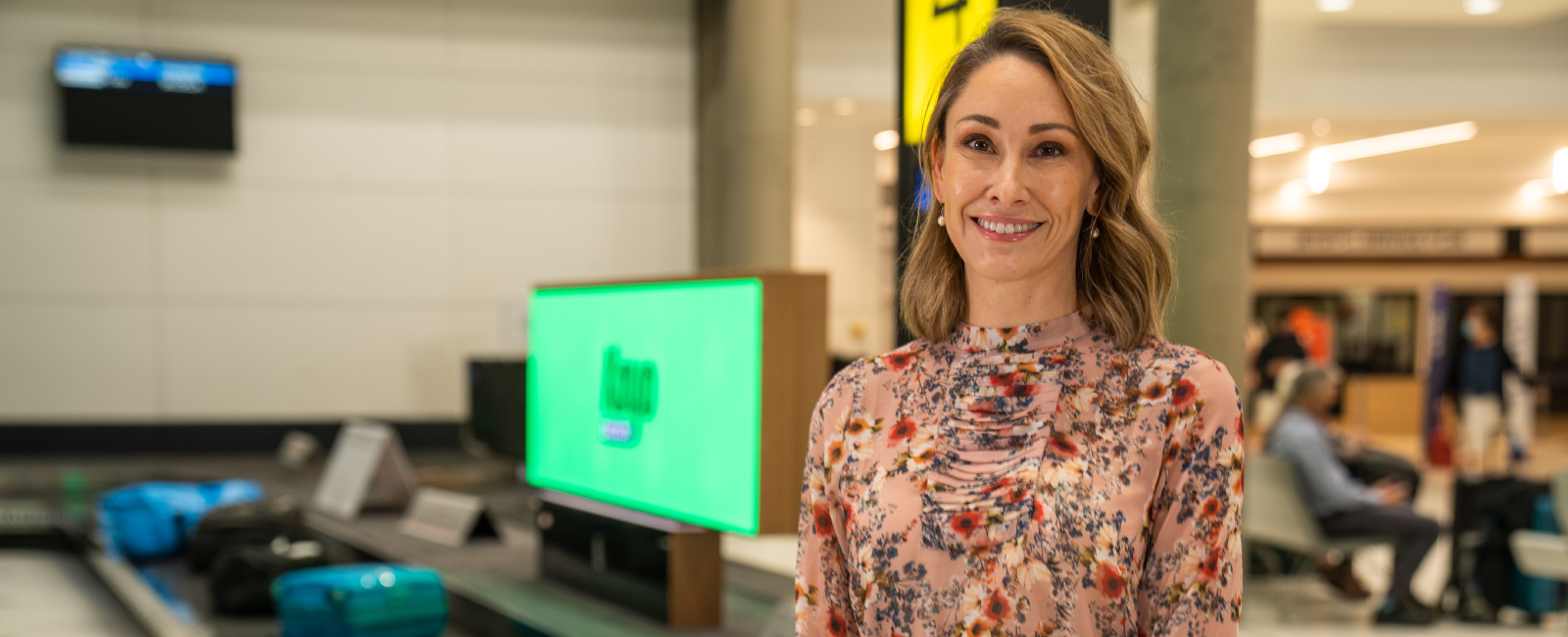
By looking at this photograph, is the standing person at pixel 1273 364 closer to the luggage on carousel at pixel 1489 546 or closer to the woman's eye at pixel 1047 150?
the luggage on carousel at pixel 1489 546

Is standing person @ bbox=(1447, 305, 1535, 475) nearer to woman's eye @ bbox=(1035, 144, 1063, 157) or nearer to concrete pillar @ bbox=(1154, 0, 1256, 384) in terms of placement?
concrete pillar @ bbox=(1154, 0, 1256, 384)

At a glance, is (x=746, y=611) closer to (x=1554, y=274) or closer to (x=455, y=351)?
(x=455, y=351)

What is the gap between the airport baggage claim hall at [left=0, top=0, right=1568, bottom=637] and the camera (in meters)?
1.11

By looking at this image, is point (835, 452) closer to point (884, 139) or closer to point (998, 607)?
point (998, 607)

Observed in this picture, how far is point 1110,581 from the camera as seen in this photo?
1029 mm

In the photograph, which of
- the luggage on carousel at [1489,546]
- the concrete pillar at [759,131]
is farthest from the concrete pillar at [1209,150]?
the concrete pillar at [759,131]

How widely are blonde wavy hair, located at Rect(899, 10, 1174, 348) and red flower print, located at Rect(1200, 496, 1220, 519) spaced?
0.54ft

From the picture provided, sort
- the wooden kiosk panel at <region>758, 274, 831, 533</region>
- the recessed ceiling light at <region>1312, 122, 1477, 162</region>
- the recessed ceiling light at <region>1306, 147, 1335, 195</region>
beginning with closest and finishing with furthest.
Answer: the wooden kiosk panel at <region>758, 274, 831, 533</region>, the recessed ceiling light at <region>1312, 122, 1477, 162</region>, the recessed ceiling light at <region>1306, 147, 1335, 195</region>

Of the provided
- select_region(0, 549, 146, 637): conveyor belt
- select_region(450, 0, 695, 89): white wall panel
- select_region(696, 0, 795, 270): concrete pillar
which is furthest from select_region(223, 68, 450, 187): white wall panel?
select_region(0, 549, 146, 637): conveyor belt

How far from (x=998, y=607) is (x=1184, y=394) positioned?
26 cm

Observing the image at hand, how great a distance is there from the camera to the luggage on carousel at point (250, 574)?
2.97m

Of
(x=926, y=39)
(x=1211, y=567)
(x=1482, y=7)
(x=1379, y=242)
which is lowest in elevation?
(x=1211, y=567)

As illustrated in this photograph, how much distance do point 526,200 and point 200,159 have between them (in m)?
2.09

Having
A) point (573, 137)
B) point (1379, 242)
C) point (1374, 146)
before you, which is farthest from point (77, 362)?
point (1379, 242)
